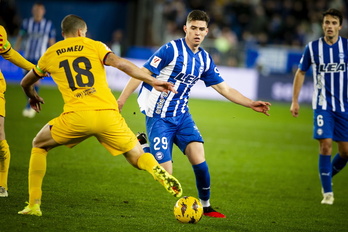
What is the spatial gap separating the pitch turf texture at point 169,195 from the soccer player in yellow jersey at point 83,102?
0.58 meters

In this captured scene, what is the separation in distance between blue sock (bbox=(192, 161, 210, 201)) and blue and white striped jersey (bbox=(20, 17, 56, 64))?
8.87 m

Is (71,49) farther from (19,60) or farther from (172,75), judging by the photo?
(172,75)

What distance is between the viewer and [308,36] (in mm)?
25531

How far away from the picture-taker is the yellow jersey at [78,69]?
5.66 m

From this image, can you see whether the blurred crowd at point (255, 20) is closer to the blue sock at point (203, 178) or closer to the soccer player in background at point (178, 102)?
the soccer player in background at point (178, 102)

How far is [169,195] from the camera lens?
307 inches

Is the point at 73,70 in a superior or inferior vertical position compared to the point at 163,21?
inferior

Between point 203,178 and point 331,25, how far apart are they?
2.84m

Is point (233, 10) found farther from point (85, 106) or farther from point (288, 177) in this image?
point (85, 106)

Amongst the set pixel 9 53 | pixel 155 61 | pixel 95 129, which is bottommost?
pixel 95 129

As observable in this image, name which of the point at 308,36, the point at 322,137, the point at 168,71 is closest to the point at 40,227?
the point at 168,71

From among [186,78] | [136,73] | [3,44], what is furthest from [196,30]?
[3,44]

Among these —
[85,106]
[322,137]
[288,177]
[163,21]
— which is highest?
[163,21]

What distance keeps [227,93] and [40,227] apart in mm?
2645
